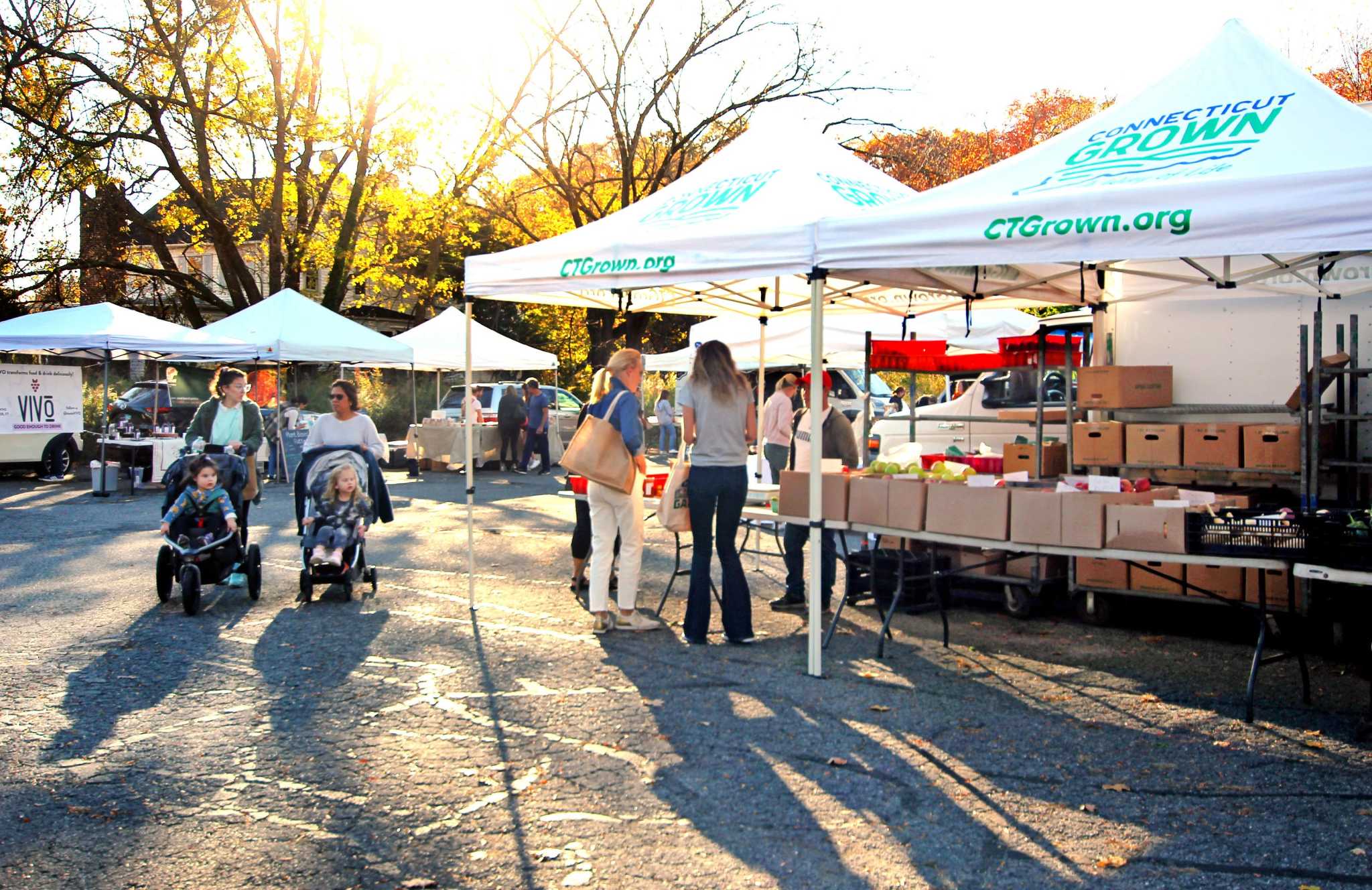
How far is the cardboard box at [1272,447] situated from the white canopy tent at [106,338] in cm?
1511

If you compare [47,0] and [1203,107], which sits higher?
[47,0]

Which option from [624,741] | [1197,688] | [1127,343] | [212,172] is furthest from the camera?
[212,172]

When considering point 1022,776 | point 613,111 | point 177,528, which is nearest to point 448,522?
point 177,528

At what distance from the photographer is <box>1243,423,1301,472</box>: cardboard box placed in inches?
298

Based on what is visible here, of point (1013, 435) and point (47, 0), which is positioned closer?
point (1013, 435)

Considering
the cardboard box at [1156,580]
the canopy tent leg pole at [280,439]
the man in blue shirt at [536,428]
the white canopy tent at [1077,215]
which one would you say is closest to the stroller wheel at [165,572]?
the white canopy tent at [1077,215]

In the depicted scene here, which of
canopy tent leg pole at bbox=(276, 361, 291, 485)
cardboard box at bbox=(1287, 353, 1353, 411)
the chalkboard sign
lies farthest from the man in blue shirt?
cardboard box at bbox=(1287, 353, 1353, 411)

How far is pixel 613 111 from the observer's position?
1136 inches

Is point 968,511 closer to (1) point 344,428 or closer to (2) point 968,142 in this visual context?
(1) point 344,428

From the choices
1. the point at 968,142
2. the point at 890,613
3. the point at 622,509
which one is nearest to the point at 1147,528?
the point at 890,613

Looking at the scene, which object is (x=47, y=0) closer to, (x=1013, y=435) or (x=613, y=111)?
(x=613, y=111)

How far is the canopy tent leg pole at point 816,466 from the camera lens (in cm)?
657

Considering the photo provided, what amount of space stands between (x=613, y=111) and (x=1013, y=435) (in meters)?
17.9

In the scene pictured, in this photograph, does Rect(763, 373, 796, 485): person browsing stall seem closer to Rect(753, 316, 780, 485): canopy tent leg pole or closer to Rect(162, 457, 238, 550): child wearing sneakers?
Rect(753, 316, 780, 485): canopy tent leg pole
